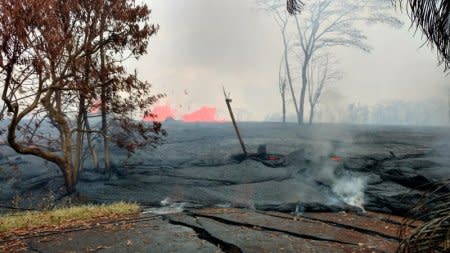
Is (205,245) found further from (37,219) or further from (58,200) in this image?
(58,200)

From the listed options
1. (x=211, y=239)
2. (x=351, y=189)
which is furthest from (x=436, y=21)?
(x=351, y=189)

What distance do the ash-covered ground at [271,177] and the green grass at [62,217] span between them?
6.50 ft

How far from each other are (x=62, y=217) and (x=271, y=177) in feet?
25.7

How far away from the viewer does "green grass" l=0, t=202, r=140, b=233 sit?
882cm

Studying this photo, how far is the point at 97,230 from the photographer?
8.28 metres

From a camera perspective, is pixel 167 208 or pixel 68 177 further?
pixel 68 177

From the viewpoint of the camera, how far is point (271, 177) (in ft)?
48.7

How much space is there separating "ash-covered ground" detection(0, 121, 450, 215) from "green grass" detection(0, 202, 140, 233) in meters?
1.98

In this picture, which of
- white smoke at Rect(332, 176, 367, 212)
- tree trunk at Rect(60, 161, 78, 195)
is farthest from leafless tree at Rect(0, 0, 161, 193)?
white smoke at Rect(332, 176, 367, 212)

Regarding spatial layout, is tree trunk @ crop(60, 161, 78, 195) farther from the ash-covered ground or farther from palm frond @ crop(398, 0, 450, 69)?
palm frond @ crop(398, 0, 450, 69)

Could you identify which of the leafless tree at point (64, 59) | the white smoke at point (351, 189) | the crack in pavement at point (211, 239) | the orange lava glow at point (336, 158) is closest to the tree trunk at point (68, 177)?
the leafless tree at point (64, 59)

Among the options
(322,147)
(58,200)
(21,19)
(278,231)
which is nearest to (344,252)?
(278,231)

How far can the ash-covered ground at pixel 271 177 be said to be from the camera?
39.7ft

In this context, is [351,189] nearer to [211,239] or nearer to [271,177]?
[271,177]
